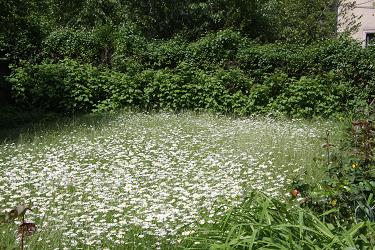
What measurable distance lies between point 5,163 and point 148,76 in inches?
213

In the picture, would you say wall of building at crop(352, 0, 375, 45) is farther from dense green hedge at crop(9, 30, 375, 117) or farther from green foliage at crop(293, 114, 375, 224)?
green foliage at crop(293, 114, 375, 224)

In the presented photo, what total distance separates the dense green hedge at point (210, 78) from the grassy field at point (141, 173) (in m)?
1.27

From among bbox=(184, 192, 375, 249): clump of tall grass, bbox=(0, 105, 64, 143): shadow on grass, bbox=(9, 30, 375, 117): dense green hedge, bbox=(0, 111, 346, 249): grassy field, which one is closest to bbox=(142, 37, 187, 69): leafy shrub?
bbox=(9, 30, 375, 117): dense green hedge

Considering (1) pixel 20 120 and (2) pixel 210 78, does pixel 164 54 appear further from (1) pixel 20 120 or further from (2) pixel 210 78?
(1) pixel 20 120

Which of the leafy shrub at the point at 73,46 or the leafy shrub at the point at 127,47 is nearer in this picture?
the leafy shrub at the point at 127,47

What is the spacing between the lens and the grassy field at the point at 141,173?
425cm

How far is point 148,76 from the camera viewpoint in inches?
465

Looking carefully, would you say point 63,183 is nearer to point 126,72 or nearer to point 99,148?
point 99,148

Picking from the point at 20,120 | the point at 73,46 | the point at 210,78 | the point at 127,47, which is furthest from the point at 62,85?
the point at 210,78

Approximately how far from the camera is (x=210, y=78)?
11453 mm

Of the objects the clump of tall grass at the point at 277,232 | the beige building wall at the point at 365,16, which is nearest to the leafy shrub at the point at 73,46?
the beige building wall at the point at 365,16

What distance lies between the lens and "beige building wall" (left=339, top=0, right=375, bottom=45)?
57.1ft

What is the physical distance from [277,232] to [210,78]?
875 centimetres

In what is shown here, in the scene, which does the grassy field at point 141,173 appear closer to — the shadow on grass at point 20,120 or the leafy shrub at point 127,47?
the shadow on grass at point 20,120
